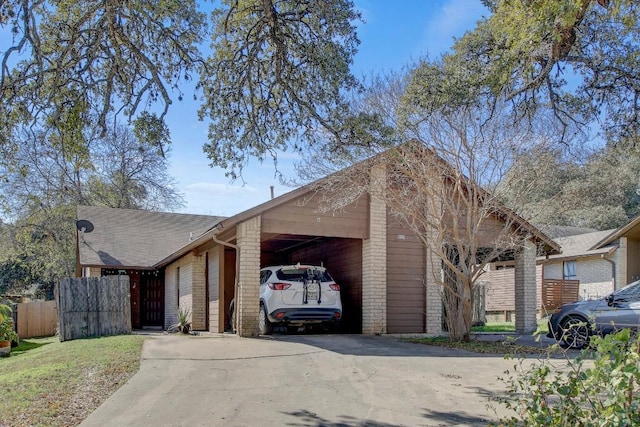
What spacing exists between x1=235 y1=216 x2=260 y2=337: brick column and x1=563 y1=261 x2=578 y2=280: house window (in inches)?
725

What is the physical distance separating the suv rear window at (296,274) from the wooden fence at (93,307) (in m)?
4.26

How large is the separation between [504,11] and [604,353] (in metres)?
5.23

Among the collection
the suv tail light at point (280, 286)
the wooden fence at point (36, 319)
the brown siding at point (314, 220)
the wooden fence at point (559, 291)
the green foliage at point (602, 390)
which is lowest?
the wooden fence at point (36, 319)

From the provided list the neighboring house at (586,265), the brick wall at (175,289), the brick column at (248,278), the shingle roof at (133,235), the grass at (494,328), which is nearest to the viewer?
the brick column at (248,278)

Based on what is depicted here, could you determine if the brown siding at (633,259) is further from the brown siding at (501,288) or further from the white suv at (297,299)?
the white suv at (297,299)

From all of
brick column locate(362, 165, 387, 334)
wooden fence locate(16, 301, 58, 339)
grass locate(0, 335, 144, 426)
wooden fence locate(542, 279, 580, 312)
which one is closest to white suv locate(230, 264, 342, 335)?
brick column locate(362, 165, 387, 334)

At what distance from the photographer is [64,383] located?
7469mm

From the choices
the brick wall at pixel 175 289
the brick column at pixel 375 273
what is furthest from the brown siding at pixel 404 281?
the brick wall at pixel 175 289

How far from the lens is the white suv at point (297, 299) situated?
42.3 feet

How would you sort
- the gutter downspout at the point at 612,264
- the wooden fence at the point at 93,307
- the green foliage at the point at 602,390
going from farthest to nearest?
the gutter downspout at the point at 612,264 → the wooden fence at the point at 93,307 → the green foliage at the point at 602,390

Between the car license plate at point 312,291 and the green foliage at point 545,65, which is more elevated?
the green foliage at point 545,65

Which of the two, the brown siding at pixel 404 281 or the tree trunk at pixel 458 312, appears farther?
the brown siding at pixel 404 281

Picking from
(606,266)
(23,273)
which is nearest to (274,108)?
(606,266)

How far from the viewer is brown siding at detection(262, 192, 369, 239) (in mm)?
13211
